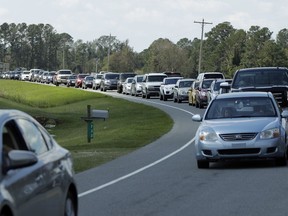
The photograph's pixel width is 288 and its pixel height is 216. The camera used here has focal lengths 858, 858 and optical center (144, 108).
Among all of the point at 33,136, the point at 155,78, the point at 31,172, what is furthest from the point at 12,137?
the point at 155,78

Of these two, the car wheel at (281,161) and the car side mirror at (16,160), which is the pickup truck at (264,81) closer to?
the car wheel at (281,161)

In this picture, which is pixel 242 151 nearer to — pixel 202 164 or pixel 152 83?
pixel 202 164

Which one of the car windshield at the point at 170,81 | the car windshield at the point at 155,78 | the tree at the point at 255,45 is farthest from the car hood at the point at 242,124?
the tree at the point at 255,45

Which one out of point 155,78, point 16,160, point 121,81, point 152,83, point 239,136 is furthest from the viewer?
point 121,81

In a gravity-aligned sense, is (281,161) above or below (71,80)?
above

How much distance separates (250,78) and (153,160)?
8.79m

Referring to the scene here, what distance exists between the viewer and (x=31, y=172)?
7.82 meters

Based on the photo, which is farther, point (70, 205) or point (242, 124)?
point (242, 124)

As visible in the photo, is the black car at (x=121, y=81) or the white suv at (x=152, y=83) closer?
the white suv at (x=152, y=83)

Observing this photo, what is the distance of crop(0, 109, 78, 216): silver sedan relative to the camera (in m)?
7.16

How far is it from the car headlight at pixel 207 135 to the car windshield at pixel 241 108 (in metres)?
0.99

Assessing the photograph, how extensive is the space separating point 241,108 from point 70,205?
951cm

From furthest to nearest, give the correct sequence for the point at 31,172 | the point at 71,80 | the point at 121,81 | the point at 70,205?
1. the point at 71,80
2. the point at 121,81
3. the point at 70,205
4. the point at 31,172

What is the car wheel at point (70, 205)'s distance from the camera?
9.15 m
